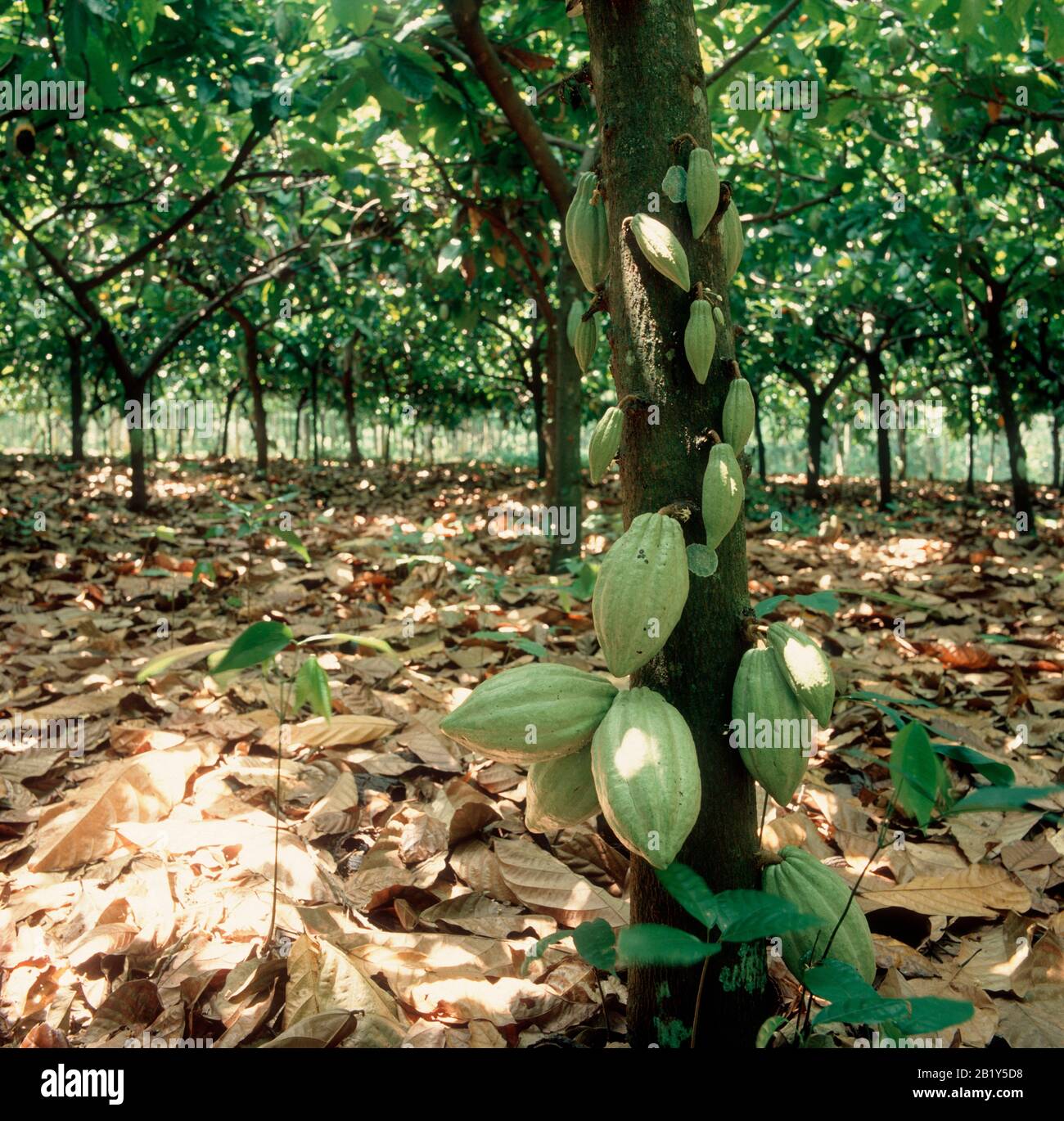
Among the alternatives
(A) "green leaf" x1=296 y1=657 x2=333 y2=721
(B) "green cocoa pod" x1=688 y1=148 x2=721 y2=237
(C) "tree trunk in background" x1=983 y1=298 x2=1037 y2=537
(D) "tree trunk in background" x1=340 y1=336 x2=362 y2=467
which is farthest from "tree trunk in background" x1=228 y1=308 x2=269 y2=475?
(B) "green cocoa pod" x1=688 y1=148 x2=721 y2=237

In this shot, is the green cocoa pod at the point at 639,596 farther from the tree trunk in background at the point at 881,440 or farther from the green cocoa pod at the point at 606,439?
the tree trunk in background at the point at 881,440

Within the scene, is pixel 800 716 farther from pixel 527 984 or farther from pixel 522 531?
pixel 522 531

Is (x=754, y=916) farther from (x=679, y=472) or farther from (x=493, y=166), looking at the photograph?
(x=493, y=166)

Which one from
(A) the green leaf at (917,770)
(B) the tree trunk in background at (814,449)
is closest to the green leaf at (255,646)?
(A) the green leaf at (917,770)

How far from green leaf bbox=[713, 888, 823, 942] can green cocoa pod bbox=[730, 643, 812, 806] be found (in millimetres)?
111

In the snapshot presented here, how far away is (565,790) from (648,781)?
16cm

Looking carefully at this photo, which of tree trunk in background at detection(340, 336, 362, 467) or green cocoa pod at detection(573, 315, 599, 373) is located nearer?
green cocoa pod at detection(573, 315, 599, 373)

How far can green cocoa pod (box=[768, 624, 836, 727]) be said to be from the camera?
2.97 feet

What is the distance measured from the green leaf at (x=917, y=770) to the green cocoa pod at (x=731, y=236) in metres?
0.56

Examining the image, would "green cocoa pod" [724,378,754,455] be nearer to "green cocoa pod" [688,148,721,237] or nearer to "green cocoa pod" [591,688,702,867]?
"green cocoa pod" [688,148,721,237]

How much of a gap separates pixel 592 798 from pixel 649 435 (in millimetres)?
406

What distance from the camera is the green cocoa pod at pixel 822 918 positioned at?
0.96m
